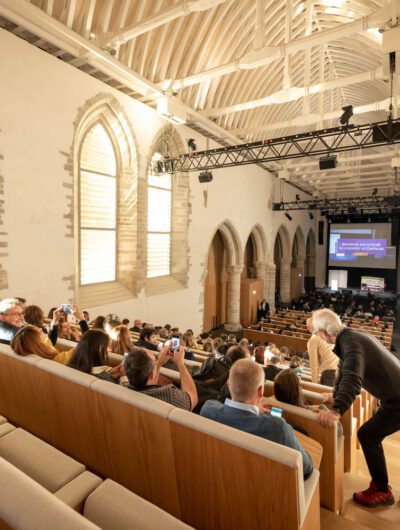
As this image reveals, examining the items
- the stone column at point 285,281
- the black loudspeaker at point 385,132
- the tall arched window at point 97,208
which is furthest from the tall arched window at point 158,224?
the stone column at point 285,281

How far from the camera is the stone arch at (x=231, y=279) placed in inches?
530

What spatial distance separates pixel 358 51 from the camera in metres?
9.01

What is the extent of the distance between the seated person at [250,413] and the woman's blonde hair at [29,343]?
1.43 m

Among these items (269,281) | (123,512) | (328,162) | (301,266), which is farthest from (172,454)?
(301,266)

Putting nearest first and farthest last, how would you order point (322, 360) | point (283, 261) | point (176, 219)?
point (322, 360) < point (176, 219) < point (283, 261)

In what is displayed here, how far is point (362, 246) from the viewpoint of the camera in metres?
22.3

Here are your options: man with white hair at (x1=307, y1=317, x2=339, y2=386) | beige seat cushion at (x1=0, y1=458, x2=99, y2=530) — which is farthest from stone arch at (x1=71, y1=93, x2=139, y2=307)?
beige seat cushion at (x1=0, y1=458, x2=99, y2=530)

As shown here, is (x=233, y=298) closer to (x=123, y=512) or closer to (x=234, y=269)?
(x=234, y=269)

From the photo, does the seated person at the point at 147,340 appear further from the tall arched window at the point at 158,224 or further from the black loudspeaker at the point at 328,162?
the black loudspeaker at the point at 328,162

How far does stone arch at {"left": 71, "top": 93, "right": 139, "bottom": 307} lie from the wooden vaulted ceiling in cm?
72

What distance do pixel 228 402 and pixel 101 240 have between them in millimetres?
7028

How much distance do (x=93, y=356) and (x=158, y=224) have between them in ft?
25.0

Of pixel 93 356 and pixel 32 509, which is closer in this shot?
pixel 32 509

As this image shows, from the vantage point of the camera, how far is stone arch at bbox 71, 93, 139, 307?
7238 mm
